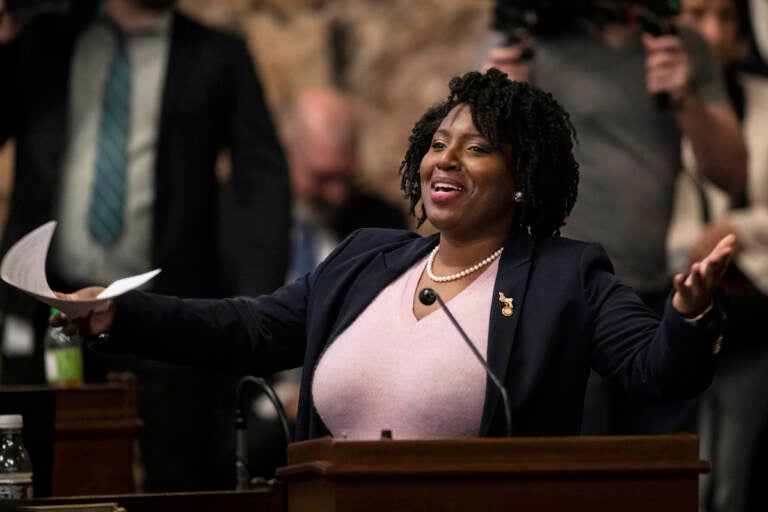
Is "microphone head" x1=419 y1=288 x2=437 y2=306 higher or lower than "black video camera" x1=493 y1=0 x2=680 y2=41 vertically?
lower

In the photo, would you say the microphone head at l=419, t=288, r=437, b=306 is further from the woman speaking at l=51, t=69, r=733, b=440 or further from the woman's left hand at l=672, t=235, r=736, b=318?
the woman's left hand at l=672, t=235, r=736, b=318

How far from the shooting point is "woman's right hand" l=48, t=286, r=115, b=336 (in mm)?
2947

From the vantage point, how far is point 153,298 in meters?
3.11

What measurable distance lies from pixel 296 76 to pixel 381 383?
431 cm

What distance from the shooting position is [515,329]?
9.64ft

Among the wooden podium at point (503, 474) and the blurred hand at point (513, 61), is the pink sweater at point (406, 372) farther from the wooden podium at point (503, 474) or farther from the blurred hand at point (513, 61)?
the blurred hand at point (513, 61)

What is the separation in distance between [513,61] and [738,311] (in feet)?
6.46

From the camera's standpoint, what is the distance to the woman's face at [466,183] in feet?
10.2

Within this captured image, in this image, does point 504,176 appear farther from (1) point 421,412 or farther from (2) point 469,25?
(2) point 469,25

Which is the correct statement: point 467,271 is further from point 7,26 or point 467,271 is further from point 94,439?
point 7,26

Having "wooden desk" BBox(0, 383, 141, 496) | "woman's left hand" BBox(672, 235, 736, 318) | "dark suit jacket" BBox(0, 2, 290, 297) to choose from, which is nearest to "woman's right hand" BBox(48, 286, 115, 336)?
"woman's left hand" BBox(672, 235, 736, 318)

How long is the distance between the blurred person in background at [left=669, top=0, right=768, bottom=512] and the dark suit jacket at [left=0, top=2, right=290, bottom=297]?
1687mm

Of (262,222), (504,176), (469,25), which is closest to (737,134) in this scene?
(469,25)

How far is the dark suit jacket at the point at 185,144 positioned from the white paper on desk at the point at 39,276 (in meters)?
3.64
